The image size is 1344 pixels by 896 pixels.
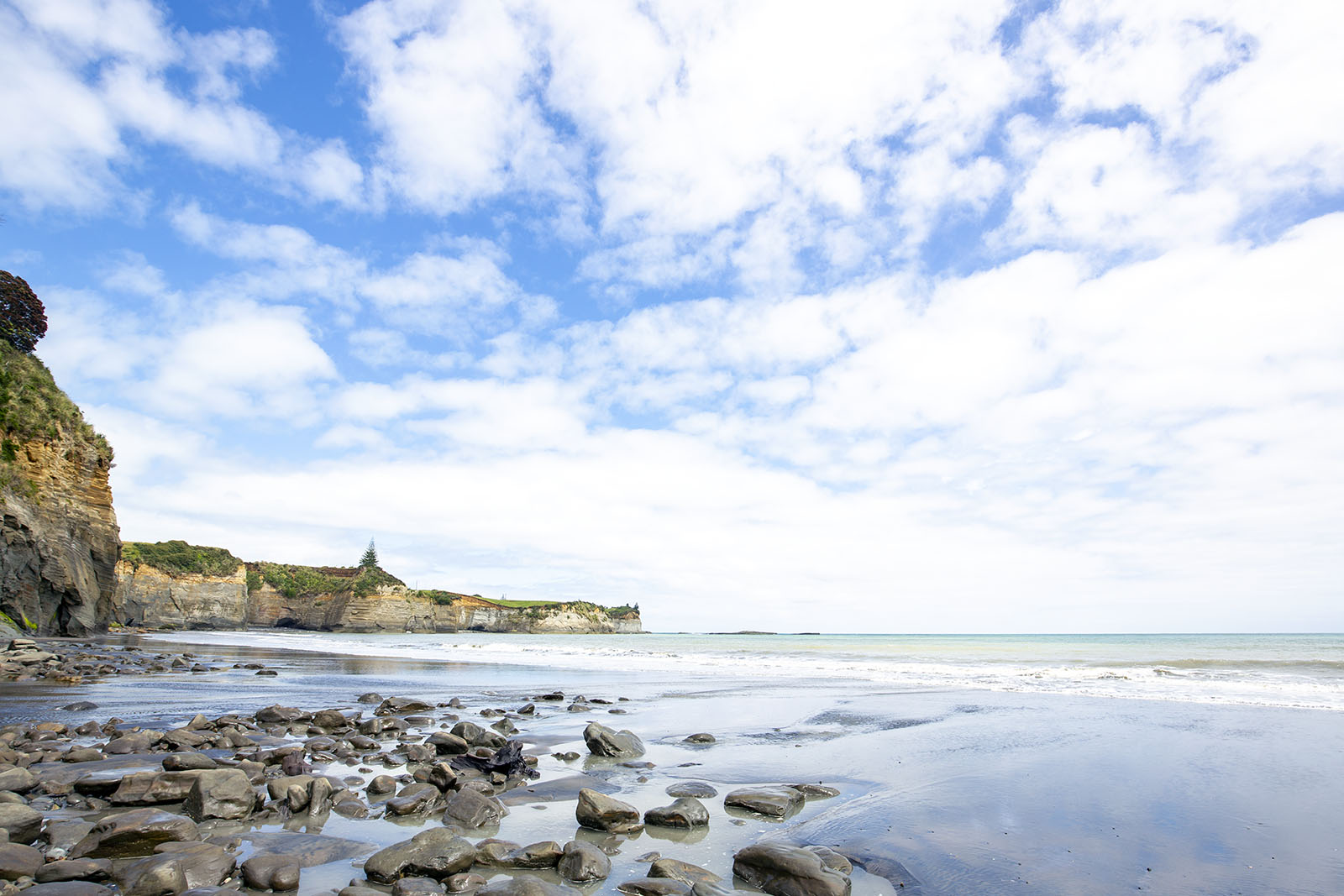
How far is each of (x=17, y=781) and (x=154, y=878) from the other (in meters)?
3.75

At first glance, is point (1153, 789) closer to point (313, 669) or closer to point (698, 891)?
point (698, 891)

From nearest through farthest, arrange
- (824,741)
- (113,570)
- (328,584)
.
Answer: (824,741) < (113,570) < (328,584)

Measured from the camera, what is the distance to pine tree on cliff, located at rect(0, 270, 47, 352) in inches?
1807

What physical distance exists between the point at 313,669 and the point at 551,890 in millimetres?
26360

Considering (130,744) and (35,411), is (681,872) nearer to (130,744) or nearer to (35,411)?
(130,744)

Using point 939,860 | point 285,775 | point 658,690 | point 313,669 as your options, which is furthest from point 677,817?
point 313,669

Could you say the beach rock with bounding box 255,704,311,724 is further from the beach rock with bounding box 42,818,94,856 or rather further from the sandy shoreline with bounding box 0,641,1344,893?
the beach rock with bounding box 42,818,94,856

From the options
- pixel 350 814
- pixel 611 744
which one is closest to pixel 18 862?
pixel 350 814

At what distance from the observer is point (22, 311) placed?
4753 cm

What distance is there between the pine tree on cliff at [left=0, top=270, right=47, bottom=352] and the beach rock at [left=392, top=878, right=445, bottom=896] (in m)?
59.1

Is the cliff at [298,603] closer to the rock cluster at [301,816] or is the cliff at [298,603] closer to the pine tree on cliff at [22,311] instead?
the pine tree on cliff at [22,311]

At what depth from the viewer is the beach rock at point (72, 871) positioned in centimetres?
443

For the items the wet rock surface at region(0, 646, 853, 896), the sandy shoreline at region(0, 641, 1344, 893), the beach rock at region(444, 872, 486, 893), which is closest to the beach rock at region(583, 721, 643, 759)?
the wet rock surface at region(0, 646, 853, 896)

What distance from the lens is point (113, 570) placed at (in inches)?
1569
